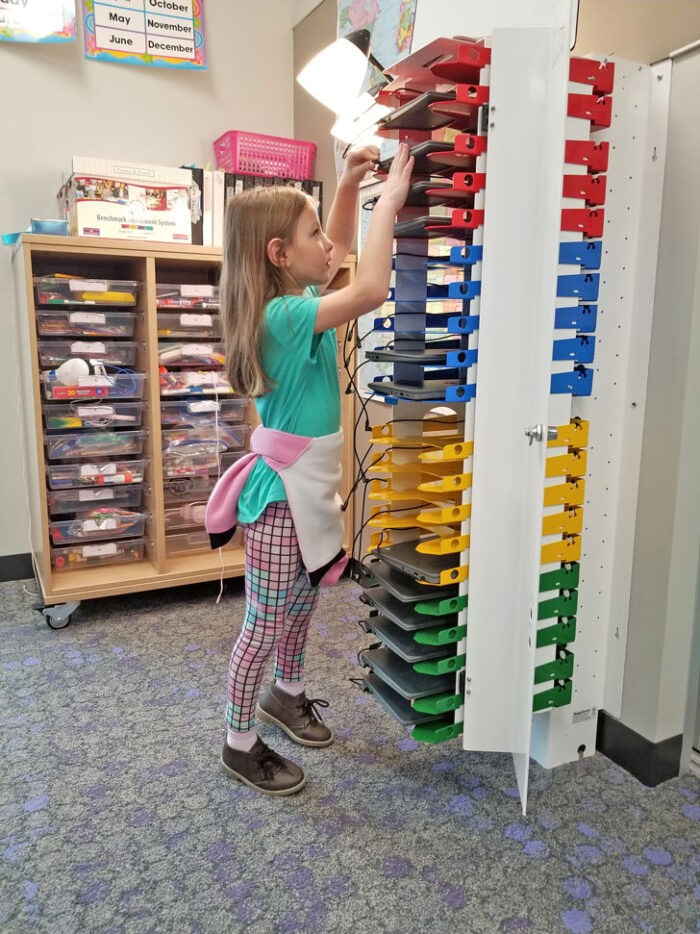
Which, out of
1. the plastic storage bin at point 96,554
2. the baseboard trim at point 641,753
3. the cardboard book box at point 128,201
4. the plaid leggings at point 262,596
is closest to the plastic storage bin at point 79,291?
the cardboard book box at point 128,201

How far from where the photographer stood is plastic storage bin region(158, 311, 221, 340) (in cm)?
227

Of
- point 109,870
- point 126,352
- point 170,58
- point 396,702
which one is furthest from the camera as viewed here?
point 170,58

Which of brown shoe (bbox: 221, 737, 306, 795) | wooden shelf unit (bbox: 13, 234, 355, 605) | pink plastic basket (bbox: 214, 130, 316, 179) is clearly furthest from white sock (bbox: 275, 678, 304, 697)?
pink plastic basket (bbox: 214, 130, 316, 179)

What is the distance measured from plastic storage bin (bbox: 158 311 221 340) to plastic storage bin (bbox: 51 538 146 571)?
70 cm

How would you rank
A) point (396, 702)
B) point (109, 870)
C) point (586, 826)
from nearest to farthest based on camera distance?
point (109, 870) < point (586, 826) < point (396, 702)

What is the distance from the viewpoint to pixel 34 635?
2064mm

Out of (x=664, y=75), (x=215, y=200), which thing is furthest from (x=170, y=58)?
(x=664, y=75)

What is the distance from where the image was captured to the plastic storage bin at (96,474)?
221 centimetres

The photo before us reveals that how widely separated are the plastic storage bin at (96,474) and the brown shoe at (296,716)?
987 mm

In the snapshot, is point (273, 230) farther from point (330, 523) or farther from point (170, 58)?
point (170, 58)

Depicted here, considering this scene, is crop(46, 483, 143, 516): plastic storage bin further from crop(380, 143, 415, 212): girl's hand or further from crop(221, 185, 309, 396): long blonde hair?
crop(380, 143, 415, 212): girl's hand

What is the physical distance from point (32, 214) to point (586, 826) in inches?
94.5

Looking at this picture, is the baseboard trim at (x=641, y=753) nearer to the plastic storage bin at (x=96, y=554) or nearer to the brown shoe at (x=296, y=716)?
the brown shoe at (x=296, y=716)

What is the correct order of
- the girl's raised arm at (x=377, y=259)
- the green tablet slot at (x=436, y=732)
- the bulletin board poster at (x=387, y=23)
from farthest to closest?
the bulletin board poster at (x=387, y=23) < the green tablet slot at (x=436, y=732) < the girl's raised arm at (x=377, y=259)
